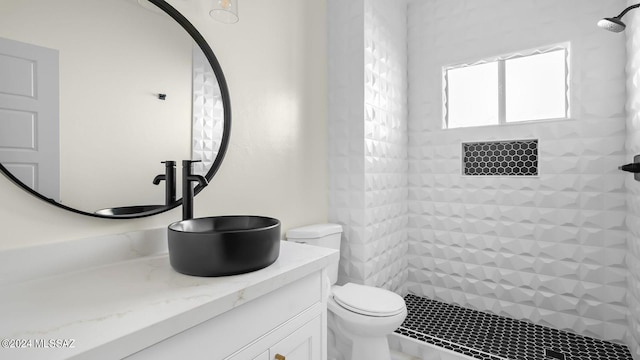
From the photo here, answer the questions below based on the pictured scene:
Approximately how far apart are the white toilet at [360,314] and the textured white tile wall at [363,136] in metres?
0.29

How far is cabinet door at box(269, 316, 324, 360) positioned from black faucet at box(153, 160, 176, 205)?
28.3 inches

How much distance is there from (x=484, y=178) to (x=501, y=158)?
0.63 ft

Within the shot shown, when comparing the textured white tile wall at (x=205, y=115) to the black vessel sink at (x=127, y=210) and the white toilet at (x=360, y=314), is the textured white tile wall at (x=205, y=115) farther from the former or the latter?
the white toilet at (x=360, y=314)

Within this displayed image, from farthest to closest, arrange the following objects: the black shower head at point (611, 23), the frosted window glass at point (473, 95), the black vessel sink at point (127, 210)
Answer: the frosted window glass at point (473, 95) → the black shower head at point (611, 23) → the black vessel sink at point (127, 210)

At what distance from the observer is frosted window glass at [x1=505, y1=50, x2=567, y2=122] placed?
7.45 ft

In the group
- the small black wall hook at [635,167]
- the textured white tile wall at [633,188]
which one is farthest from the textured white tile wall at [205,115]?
the textured white tile wall at [633,188]

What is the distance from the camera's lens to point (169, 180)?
1274mm

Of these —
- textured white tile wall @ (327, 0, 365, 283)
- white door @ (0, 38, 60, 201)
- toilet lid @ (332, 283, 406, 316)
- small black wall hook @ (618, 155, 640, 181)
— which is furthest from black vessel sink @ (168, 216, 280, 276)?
small black wall hook @ (618, 155, 640, 181)

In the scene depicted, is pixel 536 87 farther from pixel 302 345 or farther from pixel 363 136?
pixel 302 345

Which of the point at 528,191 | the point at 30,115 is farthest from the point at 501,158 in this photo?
the point at 30,115

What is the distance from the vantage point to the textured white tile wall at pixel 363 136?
222cm

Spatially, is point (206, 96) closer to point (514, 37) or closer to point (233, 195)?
point (233, 195)

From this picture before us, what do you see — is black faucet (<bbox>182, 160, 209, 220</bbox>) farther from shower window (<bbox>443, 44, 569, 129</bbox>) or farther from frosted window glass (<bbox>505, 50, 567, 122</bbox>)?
frosted window glass (<bbox>505, 50, 567, 122</bbox>)

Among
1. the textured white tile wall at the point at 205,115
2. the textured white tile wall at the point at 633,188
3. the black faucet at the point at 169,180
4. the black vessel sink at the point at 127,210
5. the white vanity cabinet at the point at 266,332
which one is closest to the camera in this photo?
the white vanity cabinet at the point at 266,332
